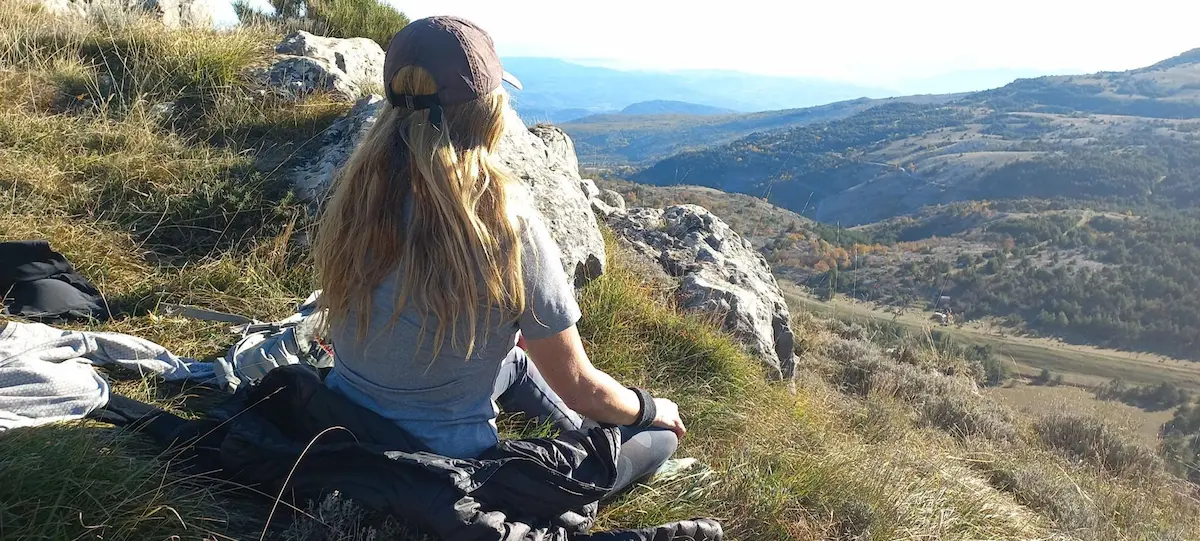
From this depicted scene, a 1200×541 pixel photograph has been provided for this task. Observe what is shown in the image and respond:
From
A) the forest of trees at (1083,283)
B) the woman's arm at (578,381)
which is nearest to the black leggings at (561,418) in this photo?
the woman's arm at (578,381)

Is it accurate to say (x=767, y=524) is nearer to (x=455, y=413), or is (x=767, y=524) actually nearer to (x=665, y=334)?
(x=455, y=413)

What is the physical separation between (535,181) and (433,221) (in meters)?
3.17

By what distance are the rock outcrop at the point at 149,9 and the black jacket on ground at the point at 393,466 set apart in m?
6.52

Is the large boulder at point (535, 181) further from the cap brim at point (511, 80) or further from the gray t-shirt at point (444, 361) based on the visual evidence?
the gray t-shirt at point (444, 361)

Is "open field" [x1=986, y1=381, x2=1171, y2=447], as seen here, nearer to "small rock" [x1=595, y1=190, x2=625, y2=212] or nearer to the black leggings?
"small rock" [x1=595, y1=190, x2=625, y2=212]

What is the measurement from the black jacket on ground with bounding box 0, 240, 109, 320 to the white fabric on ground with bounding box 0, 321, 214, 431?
0.39 metres

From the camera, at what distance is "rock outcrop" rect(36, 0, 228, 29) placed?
22.0 ft

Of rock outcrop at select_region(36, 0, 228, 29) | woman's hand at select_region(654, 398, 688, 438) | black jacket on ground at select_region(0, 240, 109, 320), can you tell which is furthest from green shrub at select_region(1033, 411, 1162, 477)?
rock outcrop at select_region(36, 0, 228, 29)

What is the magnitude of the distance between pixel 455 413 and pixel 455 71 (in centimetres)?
95

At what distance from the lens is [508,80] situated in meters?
2.00

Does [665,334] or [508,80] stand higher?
[508,80]

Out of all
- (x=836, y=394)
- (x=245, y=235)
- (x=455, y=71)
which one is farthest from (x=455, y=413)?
(x=836, y=394)

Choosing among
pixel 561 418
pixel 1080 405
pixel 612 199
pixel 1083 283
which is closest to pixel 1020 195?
pixel 1083 283

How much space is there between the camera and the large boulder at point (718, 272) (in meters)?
5.45
